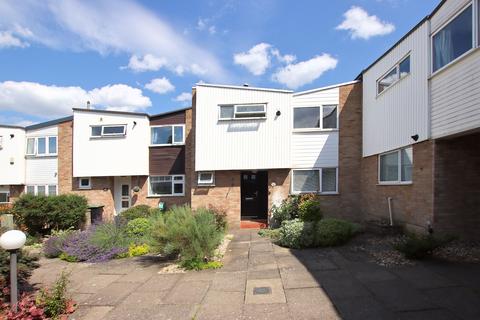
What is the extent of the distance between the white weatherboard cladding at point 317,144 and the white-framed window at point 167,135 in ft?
19.9

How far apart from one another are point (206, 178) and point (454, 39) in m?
10.0

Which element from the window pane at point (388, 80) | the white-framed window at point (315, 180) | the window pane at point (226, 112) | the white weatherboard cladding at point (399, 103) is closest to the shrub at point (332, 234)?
the white weatherboard cladding at point (399, 103)

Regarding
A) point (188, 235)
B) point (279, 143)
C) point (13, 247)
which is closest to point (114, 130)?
point (279, 143)

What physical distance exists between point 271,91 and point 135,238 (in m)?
8.04

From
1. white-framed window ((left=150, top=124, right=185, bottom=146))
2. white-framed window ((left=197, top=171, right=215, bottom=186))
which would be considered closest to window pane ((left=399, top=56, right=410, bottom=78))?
white-framed window ((left=197, top=171, right=215, bottom=186))

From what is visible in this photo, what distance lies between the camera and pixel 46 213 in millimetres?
14492

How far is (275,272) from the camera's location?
7105 millimetres

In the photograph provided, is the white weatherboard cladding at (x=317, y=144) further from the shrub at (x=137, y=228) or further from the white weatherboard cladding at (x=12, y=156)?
the white weatherboard cladding at (x=12, y=156)

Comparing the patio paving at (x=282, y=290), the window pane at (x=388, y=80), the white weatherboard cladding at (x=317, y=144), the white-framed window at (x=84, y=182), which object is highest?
the window pane at (x=388, y=80)

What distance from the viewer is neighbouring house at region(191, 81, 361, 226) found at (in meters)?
13.8

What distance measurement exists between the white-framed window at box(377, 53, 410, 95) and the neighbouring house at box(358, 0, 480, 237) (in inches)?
1.2

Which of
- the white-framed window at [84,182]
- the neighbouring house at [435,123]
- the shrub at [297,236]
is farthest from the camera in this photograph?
the white-framed window at [84,182]

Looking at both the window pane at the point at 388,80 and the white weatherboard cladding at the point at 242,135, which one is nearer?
the window pane at the point at 388,80

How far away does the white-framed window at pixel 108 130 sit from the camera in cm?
1706
